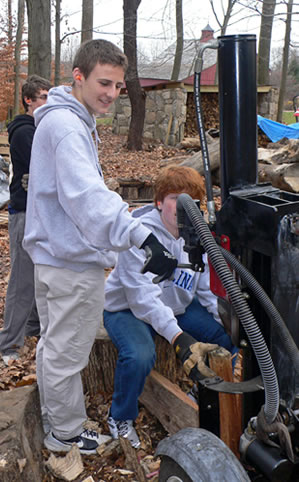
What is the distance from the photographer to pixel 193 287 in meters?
3.07

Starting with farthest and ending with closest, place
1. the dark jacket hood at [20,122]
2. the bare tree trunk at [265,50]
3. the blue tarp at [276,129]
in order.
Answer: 1. the bare tree trunk at [265,50]
2. the blue tarp at [276,129]
3. the dark jacket hood at [20,122]

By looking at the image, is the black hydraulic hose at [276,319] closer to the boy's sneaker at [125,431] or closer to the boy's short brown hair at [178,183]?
the boy's short brown hair at [178,183]

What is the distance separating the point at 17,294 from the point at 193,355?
175 cm

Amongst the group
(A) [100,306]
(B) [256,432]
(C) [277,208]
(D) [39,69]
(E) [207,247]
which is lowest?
(B) [256,432]

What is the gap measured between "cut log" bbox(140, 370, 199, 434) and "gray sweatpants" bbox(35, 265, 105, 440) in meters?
0.48

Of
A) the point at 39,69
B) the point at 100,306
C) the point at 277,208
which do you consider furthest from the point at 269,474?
the point at 39,69

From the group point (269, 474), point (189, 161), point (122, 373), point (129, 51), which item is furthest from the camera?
point (129, 51)

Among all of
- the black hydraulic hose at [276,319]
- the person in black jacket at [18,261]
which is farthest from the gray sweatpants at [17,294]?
the black hydraulic hose at [276,319]

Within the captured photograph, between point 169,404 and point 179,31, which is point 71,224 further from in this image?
point 179,31

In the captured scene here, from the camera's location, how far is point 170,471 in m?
1.84

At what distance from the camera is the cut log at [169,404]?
2.62 meters

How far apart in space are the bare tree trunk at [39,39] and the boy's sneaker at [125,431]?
5.75 meters

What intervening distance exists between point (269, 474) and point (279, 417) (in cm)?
19

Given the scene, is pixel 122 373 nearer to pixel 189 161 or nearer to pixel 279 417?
pixel 279 417
